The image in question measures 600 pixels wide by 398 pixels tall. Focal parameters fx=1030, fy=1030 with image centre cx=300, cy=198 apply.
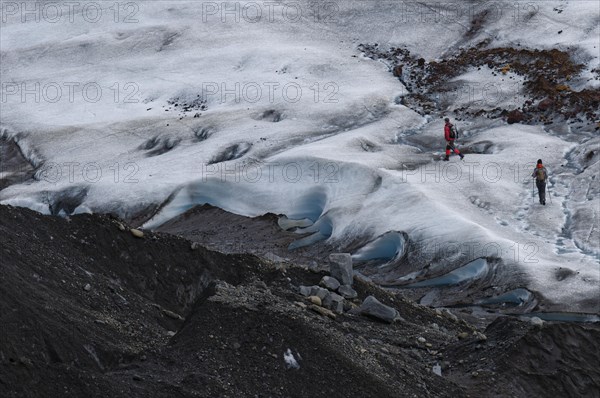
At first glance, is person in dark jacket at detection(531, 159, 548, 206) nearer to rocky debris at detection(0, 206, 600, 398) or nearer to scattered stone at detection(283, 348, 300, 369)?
rocky debris at detection(0, 206, 600, 398)

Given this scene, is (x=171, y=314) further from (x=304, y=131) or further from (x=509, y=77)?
(x=509, y=77)

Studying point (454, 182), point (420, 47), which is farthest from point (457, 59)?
point (454, 182)

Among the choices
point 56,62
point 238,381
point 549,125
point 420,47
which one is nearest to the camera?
point 238,381

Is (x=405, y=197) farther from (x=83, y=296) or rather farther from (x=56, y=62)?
(x=56, y=62)

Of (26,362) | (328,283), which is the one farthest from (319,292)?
(26,362)

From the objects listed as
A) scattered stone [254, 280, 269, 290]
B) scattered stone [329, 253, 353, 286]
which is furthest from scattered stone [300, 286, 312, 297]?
scattered stone [329, 253, 353, 286]

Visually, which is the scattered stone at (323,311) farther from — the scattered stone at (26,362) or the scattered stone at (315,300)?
the scattered stone at (26,362)
